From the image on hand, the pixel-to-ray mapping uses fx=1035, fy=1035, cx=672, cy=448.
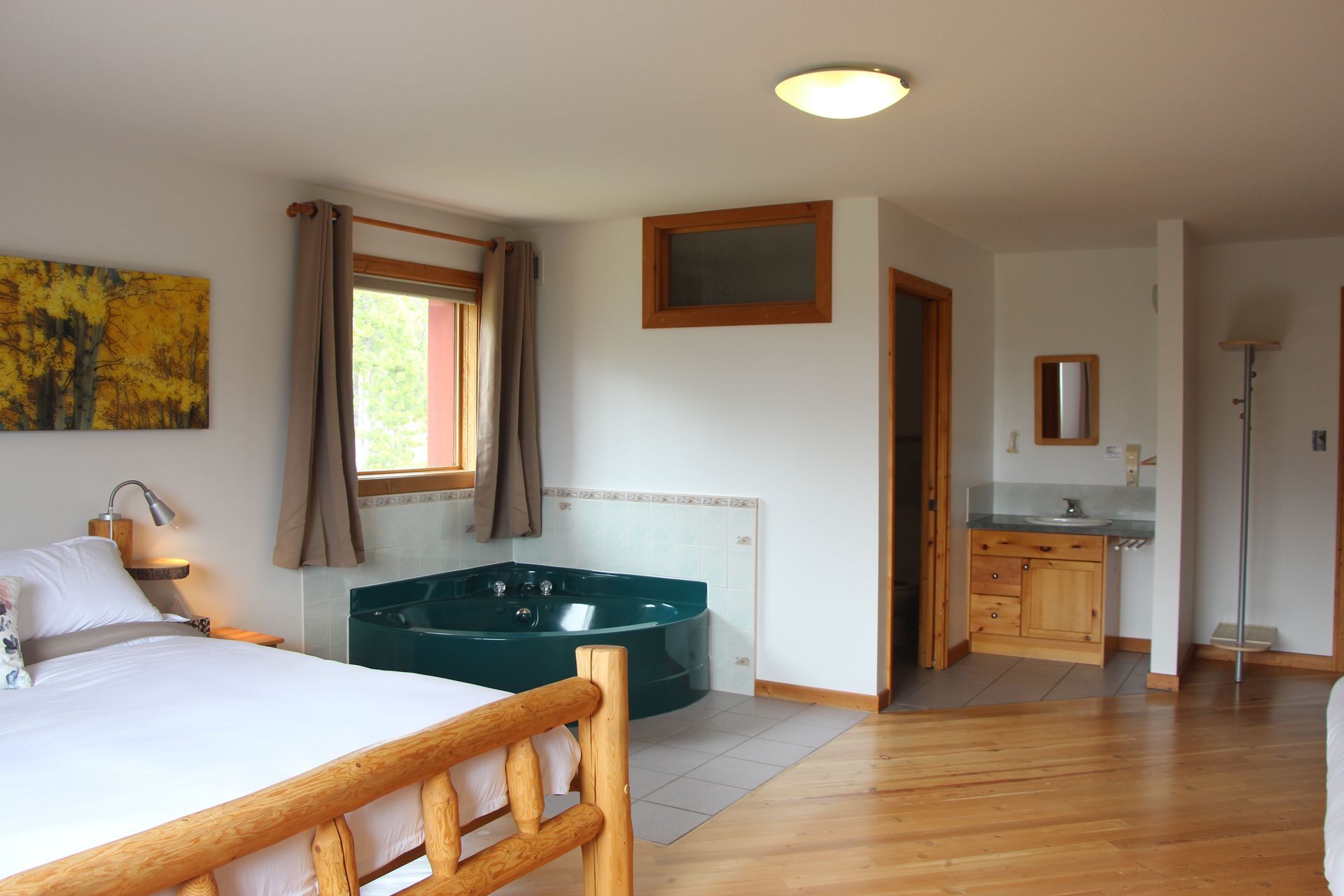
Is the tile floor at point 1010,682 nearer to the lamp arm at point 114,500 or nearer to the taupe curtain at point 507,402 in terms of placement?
the taupe curtain at point 507,402

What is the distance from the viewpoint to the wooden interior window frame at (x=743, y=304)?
188 inches

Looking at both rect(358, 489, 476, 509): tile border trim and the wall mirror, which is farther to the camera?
the wall mirror

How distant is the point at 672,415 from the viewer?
17.2 ft

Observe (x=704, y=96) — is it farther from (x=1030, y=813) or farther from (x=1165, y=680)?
(x=1165, y=680)

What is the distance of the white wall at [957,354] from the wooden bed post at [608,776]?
94.4 inches

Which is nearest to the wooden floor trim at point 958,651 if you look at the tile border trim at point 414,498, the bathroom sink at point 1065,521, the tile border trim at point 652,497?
the bathroom sink at point 1065,521

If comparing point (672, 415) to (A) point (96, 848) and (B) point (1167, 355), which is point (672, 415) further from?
(A) point (96, 848)

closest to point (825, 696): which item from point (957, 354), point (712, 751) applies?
point (712, 751)

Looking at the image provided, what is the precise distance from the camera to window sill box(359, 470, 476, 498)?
192 inches

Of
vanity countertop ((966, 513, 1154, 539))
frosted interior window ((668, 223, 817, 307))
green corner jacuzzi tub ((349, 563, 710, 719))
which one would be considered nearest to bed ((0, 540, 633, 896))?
green corner jacuzzi tub ((349, 563, 710, 719))

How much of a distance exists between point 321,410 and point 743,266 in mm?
2079

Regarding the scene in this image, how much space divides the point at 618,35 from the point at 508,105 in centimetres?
72

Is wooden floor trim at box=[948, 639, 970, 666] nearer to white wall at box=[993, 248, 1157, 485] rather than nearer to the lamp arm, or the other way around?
white wall at box=[993, 248, 1157, 485]

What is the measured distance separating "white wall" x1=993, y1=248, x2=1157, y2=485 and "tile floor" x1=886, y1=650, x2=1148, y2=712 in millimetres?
1197
